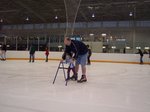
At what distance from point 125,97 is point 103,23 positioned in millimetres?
22051

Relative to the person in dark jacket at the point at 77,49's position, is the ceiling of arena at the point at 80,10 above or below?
above

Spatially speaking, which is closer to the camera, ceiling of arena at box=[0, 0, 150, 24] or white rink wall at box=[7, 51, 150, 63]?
white rink wall at box=[7, 51, 150, 63]

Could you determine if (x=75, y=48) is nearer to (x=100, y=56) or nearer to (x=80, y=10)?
(x=100, y=56)

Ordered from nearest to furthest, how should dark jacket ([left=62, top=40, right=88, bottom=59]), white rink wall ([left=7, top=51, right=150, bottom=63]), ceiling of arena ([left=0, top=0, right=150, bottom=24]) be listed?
dark jacket ([left=62, top=40, right=88, bottom=59]) < white rink wall ([left=7, top=51, right=150, bottom=63]) < ceiling of arena ([left=0, top=0, right=150, bottom=24])

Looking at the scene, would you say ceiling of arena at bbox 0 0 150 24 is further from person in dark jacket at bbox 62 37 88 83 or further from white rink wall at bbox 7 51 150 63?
person in dark jacket at bbox 62 37 88 83

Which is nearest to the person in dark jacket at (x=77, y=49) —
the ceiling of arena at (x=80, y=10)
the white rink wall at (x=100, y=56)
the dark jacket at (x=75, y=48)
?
the dark jacket at (x=75, y=48)

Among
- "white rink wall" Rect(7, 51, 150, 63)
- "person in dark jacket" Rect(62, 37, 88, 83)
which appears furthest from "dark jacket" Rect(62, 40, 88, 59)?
"white rink wall" Rect(7, 51, 150, 63)

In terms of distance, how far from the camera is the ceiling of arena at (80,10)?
20059 mm

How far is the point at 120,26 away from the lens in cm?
2492

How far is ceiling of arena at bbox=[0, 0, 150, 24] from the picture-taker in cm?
2006

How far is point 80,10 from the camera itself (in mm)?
22422

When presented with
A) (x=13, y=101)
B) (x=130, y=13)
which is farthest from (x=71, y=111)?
(x=130, y=13)

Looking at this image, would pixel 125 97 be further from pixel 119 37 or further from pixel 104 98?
pixel 119 37

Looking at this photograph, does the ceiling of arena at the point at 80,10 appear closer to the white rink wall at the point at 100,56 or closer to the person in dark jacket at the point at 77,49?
the white rink wall at the point at 100,56
